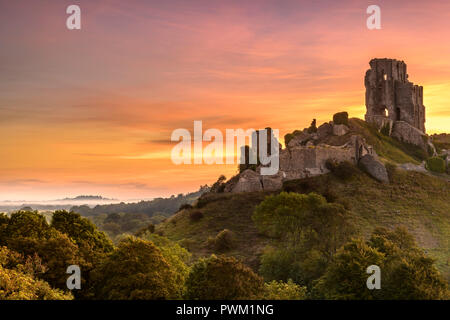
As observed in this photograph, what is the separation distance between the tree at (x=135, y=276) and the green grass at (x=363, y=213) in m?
31.5

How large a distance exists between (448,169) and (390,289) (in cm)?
8702

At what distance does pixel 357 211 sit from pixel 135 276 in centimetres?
5770

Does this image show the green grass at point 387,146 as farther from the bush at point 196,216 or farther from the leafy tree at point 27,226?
the leafy tree at point 27,226

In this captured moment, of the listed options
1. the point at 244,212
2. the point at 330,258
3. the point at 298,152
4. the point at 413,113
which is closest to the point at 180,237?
the point at 244,212

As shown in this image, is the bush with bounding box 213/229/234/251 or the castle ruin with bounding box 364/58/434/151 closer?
the bush with bounding box 213/229/234/251

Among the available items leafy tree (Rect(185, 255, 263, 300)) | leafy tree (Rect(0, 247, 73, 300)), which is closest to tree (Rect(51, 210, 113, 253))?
leafy tree (Rect(0, 247, 73, 300))

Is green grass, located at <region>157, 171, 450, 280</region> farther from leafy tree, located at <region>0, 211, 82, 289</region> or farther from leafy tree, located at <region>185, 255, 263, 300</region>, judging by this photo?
Answer: leafy tree, located at <region>185, 255, 263, 300</region>

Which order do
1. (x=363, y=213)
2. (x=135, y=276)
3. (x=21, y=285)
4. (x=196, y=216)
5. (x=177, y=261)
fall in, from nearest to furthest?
(x=21, y=285) → (x=135, y=276) → (x=177, y=261) → (x=363, y=213) → (x=196, y=216)

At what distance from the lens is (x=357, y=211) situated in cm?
8606

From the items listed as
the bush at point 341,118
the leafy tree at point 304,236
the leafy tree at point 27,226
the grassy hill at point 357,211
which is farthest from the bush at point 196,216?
the bush at point 341,118

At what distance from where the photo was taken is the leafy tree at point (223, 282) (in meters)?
36.7

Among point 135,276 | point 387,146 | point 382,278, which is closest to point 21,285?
point 135,276

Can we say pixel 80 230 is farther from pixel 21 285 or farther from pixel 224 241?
pixel 224 241

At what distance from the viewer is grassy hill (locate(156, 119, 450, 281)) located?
257 ft
